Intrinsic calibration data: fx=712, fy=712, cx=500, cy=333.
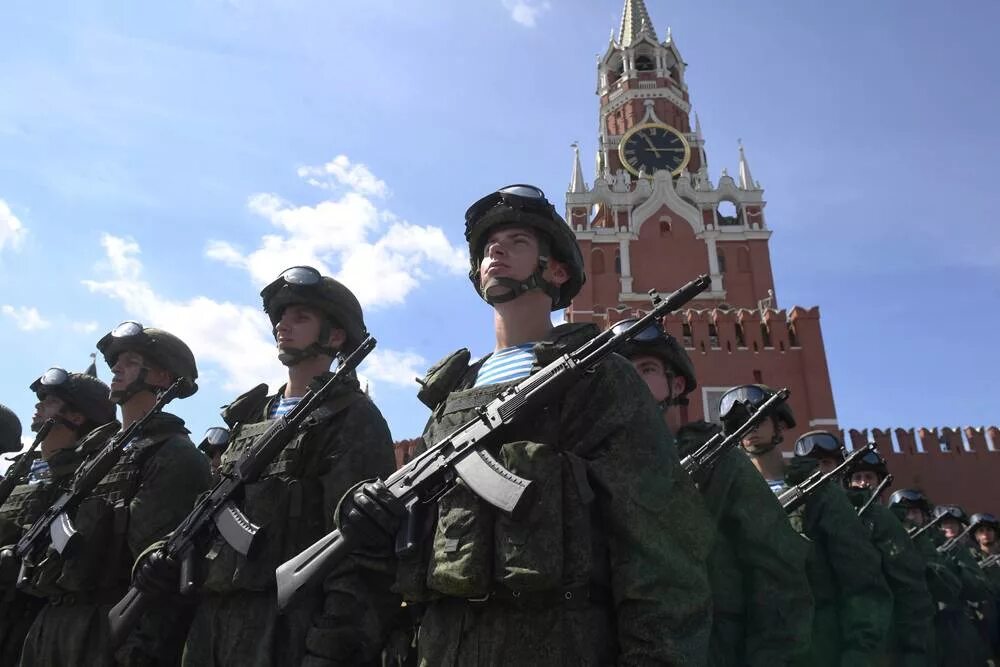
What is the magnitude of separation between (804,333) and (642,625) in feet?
105

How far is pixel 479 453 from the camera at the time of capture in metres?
2.48

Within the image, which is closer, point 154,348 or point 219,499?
point 219,499

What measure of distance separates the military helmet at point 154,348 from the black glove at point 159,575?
66.2 inches

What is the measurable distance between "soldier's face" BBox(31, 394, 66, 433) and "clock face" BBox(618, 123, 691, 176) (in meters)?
38.4

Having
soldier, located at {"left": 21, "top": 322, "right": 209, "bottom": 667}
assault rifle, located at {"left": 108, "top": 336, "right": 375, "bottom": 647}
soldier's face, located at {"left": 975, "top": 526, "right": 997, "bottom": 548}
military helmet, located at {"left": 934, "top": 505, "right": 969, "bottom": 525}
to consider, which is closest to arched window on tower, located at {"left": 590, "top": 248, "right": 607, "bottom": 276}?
soldier's face, located at {"left": 975, "top": 526, "right": 997, "bottom": 548}

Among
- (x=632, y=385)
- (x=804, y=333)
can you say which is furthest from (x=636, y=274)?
(x=632, y=385)

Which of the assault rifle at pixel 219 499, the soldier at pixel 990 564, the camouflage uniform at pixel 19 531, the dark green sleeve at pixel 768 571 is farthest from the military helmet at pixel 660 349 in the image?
the soldier at pixel 990 564

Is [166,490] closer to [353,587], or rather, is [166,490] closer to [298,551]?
[298,551]

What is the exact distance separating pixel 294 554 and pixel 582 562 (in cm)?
175

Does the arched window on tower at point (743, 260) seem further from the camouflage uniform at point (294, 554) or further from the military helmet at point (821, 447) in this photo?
the camouflage uniform at point (294, 554)

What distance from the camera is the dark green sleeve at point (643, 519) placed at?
6.82 ft

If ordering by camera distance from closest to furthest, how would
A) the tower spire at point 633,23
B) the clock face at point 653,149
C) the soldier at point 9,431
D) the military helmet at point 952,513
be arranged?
the soldier at point 9,431 → the military helmet at point 952,513 → the clock face at point 653,149 → the tower spire at point 633,23

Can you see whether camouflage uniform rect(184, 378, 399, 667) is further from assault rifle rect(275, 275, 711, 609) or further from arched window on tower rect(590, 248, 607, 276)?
arched window on tower rect(590, 248, 607, 276)

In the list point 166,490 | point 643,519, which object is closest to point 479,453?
point 643,519
